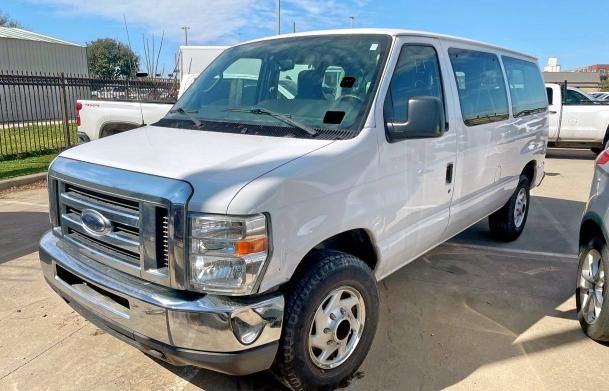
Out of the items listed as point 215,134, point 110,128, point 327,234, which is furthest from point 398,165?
point 110,128

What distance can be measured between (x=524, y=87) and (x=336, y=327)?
4070 millimetres

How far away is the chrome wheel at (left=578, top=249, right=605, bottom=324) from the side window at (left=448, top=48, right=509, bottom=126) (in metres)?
1.38

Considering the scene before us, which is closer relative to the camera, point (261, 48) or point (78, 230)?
point (78, 230)

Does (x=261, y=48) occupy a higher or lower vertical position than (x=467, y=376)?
higher

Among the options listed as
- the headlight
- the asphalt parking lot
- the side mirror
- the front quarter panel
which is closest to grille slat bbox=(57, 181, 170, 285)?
the headlight

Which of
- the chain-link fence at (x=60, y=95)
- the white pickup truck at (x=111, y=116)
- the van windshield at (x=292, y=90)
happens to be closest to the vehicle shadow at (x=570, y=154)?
the chain-link fence at (x=60, y=95)

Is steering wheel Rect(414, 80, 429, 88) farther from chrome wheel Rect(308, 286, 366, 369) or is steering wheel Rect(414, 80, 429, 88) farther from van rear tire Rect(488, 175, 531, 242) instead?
van rear tire Rect(488, 175, 531, 242)

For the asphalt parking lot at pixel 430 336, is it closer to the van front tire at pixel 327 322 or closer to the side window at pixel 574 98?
the van front tire at pixel 327 322

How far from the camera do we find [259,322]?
7.47 ft

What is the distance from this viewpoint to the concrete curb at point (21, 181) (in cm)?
811

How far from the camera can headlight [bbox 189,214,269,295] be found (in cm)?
217

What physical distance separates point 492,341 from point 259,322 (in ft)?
6.56

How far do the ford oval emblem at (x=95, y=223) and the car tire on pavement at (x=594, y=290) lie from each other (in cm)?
320

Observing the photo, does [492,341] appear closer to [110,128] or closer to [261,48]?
[261,48]
